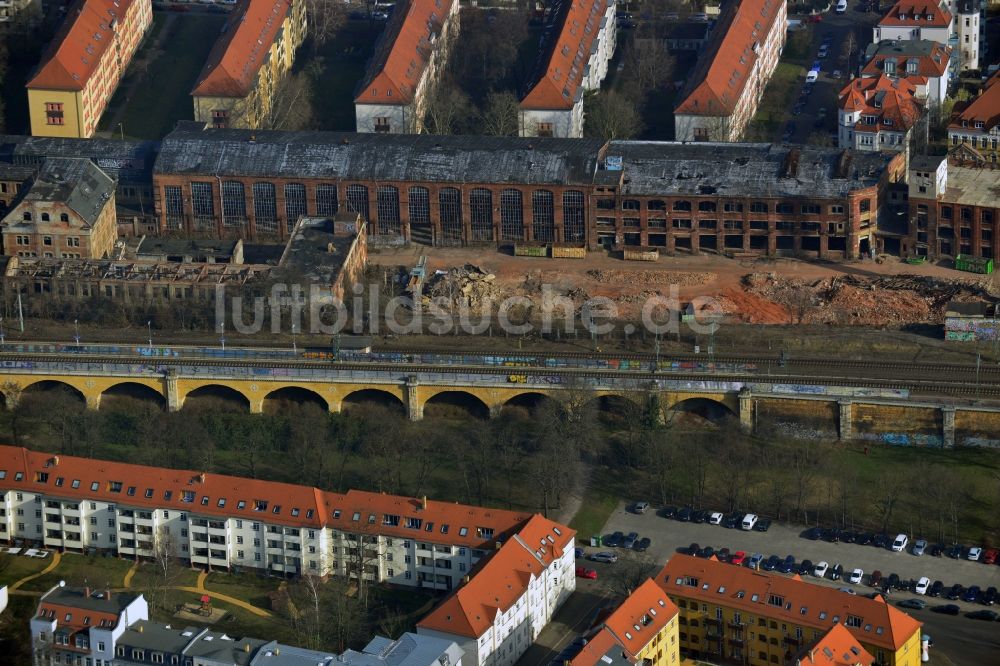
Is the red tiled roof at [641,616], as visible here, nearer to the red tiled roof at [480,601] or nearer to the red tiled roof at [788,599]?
the red tiled roof at [788,599]

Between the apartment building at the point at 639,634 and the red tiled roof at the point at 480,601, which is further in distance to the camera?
the red tiled roof at the point at 480,601

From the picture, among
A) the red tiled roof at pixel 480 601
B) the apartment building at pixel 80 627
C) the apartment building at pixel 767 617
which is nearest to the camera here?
the apartment building at pixel 767 617

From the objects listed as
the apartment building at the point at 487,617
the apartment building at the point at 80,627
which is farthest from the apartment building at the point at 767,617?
the apartment building at the point at 80,627

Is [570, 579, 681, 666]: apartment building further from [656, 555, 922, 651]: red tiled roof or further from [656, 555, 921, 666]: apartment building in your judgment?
[656, 555, 922, 651]: red tiled roof

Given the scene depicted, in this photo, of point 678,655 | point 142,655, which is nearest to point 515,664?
point 678,655

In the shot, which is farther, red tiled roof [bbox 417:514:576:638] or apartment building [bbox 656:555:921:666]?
red tiled roof [bbox 417:514:576:638]

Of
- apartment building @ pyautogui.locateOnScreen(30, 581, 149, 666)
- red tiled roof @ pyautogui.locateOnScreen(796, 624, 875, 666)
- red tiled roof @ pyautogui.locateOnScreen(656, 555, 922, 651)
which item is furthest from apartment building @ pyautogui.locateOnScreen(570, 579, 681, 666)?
apartment building @ pyautogui.locateOnScreen(30, 581, 149, 666)

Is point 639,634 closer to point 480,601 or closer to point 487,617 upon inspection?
point 487,617

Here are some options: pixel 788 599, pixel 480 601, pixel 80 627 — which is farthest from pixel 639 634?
pixel 80 627
